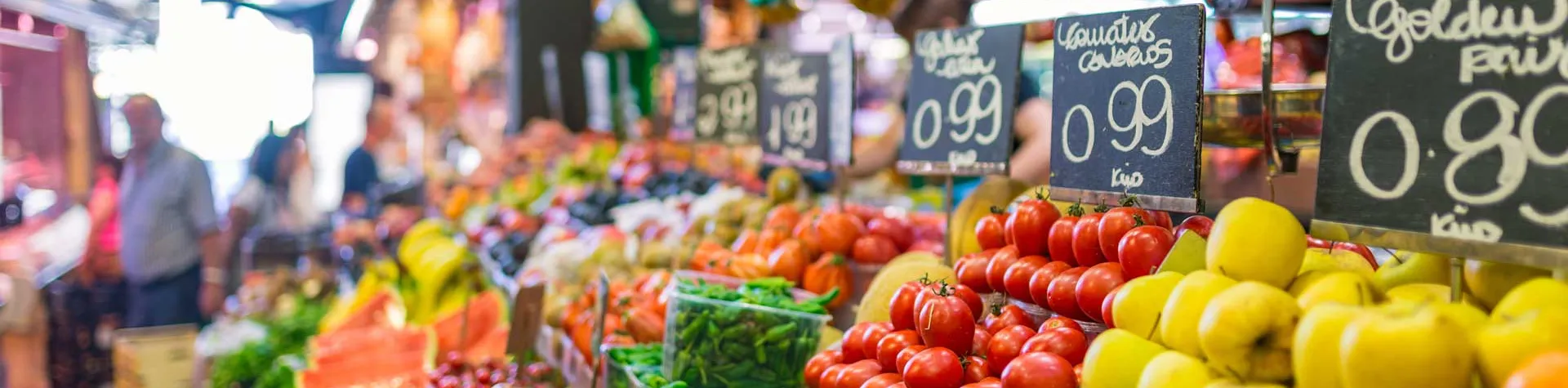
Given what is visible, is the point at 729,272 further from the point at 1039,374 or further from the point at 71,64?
the point at 71,64

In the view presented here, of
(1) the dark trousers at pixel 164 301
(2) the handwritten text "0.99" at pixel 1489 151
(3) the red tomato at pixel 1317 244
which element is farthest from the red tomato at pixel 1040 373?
(1) the dark trousers at pixel 164 301

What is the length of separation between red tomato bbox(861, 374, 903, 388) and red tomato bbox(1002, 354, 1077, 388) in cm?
27

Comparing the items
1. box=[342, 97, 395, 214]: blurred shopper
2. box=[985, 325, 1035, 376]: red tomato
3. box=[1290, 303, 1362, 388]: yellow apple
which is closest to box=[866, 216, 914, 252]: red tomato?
box=[985, 325, 1035, 376]: red tomato

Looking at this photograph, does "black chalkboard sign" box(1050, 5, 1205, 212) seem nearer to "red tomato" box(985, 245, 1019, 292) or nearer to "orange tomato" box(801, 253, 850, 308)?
"red tomato" box(985, 245, 1019, 292)

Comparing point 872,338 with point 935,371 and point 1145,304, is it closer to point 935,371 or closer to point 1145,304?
point 935,371

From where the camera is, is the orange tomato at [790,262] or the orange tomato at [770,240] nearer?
the orange tomato at [790,262]

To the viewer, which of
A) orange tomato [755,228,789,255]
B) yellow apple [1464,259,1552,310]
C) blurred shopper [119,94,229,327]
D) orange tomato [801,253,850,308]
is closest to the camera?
yellow apple [1464,259,1552,310]

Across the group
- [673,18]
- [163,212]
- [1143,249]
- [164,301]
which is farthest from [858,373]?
[673,18]

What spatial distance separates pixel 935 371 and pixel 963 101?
3.43 ft

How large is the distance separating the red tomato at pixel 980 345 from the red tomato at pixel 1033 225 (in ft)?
0.80

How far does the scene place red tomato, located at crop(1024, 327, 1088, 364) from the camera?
1714 mm

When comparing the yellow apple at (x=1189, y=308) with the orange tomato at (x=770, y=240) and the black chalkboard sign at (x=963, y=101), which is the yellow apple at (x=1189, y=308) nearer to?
the black chalkboard sign at (x=963, y=101)

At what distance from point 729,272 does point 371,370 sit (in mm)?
1458

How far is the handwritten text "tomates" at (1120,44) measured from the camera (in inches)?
76.7
